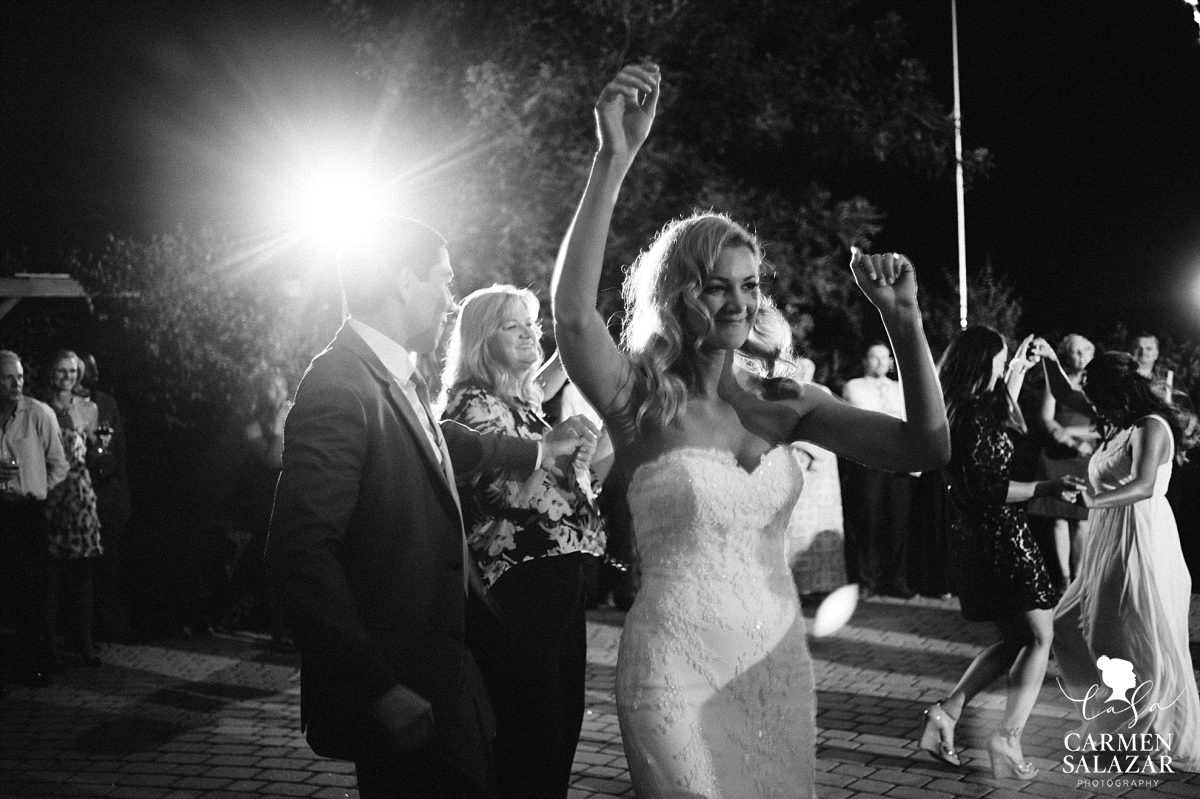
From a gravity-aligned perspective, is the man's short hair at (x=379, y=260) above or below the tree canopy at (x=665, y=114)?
below

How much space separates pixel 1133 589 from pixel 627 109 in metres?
4.36

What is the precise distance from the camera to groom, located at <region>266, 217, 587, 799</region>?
250 cm

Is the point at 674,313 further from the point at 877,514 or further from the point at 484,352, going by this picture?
the point at 877,514

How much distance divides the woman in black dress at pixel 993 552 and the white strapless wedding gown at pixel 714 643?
274 cm

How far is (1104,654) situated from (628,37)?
8805 mm

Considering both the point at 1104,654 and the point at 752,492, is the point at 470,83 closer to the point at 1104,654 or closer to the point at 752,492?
the point at 1104,654

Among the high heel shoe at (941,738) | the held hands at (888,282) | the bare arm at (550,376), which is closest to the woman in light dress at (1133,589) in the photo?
the high heel shoe at (941,738)

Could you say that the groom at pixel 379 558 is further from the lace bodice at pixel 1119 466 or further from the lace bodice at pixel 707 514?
the lace bodice at pixel 1119 466

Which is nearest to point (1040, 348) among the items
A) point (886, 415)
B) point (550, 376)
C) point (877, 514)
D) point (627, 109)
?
point (550, 376)

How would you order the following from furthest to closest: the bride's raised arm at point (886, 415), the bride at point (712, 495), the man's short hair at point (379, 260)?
1. the man's short hair at point (379, 260)
2. the bride at point (712, 495)
3. the bride's raised arm at point (886, 415)

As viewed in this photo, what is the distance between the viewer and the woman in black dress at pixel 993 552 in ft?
17.5

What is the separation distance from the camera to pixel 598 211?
8.14ft

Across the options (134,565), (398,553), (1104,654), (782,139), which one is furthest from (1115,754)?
(782,139)

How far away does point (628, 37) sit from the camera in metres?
12.7
